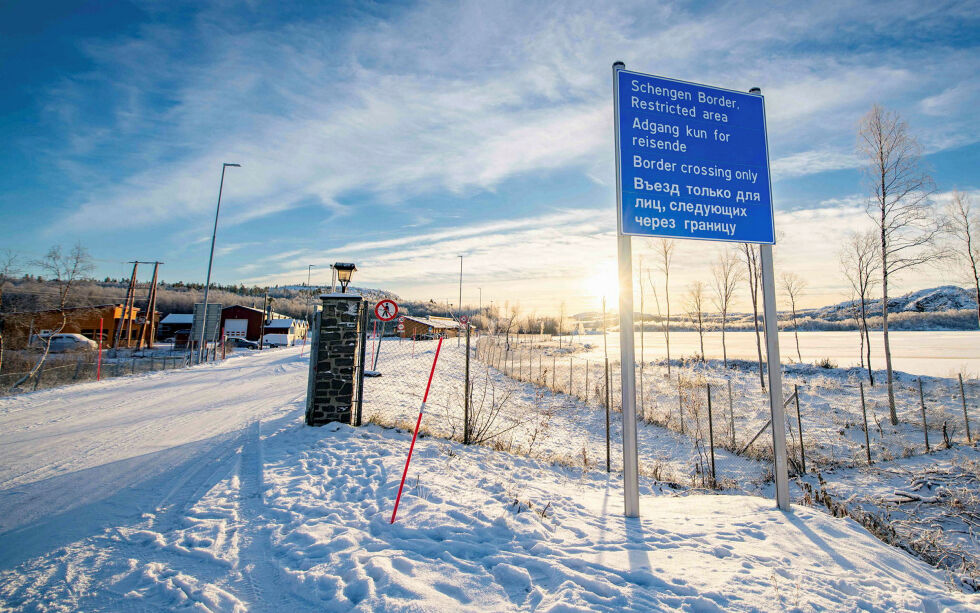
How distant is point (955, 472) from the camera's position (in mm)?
8906

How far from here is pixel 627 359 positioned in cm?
482

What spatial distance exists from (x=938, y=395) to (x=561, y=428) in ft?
56.7

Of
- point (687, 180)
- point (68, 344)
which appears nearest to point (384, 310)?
point (687, 180)

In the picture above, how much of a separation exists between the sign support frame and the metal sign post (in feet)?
0.04

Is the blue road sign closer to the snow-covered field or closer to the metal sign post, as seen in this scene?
the metal sign post

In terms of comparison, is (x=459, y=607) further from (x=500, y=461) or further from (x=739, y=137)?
(x=739, y=137)

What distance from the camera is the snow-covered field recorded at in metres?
2.95

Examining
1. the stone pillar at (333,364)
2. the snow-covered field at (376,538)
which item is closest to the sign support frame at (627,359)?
the snow-covered field at (376,538)

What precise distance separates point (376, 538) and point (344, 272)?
34.2ft

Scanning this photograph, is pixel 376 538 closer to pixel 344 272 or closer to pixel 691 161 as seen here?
pixel 691 161

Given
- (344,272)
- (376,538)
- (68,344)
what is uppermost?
(344,272)

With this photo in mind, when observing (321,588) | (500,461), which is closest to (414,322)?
(500,461)

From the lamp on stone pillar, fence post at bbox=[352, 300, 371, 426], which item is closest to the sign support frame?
fence post at bbox=[352, 300, 371, 426]

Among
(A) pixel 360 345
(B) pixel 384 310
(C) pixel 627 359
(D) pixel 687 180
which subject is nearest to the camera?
(C) pixel 627 359
